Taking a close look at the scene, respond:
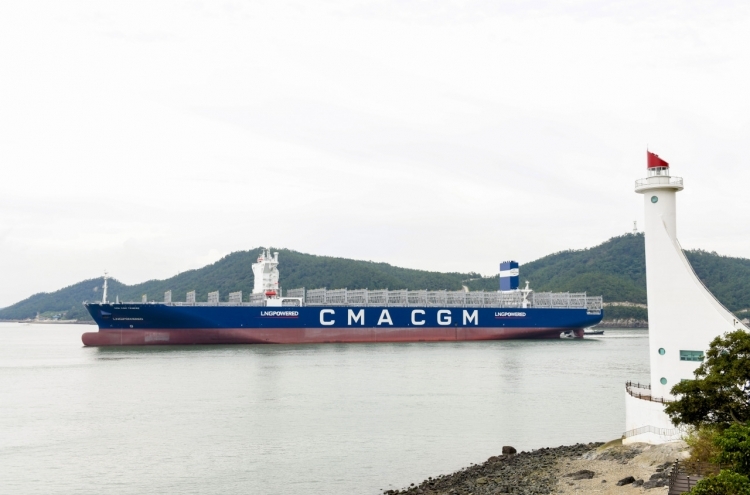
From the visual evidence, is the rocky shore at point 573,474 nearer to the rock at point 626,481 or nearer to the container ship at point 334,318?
the rock at point 626,481

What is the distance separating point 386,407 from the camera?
21.1 metres

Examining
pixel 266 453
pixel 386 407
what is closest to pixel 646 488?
pixel 266 453

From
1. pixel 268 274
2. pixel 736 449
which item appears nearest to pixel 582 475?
pixel 736 449

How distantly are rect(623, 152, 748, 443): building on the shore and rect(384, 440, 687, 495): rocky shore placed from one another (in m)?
0.69

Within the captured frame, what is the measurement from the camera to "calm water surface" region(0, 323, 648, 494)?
A: 14164mm

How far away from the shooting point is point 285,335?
43.9 meters

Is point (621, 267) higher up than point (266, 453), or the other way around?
point (621, 267)

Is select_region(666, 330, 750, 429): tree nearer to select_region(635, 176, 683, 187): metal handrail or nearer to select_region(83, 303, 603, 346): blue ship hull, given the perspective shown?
select_region(635, 176, 683, 187): metal handrail

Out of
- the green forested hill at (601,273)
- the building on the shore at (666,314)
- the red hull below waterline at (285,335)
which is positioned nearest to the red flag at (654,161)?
the building on the shore at (666,314)

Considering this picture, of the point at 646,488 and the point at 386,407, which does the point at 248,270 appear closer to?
the point at 386,407

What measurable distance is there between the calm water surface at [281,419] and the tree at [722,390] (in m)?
5.36

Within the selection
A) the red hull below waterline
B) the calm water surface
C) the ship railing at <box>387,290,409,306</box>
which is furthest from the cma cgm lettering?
the calm water surface

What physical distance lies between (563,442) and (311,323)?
29.2 metres

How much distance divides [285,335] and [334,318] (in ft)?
11.2
